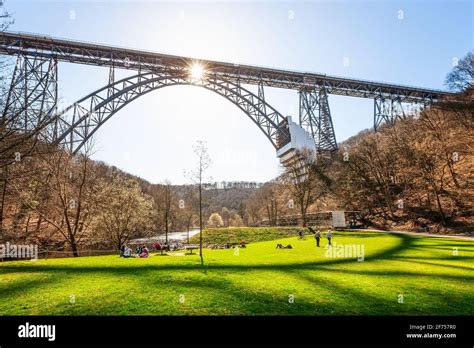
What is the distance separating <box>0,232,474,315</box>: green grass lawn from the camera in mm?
6586

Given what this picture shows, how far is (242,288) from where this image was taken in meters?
8.19

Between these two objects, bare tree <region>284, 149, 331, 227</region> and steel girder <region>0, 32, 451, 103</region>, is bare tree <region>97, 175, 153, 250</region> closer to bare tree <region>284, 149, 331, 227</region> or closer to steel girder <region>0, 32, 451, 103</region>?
steel girder <region>0, 32, 451, 103</region>

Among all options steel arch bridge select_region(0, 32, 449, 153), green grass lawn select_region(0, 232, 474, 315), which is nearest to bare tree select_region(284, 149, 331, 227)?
steel arch bridge select_region(0, 32, 449, 153)

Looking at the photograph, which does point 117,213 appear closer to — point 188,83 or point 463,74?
point 188,83

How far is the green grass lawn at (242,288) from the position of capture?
6.59m

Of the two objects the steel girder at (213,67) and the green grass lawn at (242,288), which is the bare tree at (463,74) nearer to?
the steel girder at (213,67)

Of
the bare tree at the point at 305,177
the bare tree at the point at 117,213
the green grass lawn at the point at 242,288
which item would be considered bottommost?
the green grass lawn at the point at 242,288

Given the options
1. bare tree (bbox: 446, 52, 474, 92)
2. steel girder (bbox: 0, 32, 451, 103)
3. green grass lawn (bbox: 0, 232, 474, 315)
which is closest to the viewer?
green grass lawn (bbox: 0, 232, 474, 315)

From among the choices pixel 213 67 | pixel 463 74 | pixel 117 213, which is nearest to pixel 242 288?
pixel 117 213

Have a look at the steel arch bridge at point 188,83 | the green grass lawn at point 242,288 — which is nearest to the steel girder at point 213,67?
the steel arch bridge at point 188,83

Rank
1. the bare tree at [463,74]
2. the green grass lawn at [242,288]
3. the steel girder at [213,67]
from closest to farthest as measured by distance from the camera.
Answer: the green grass lawn at [242,288] → the steel girder at [213,67] → the bare tree at [463,74]

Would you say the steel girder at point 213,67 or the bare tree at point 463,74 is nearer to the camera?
the steel girder at point 213,67
